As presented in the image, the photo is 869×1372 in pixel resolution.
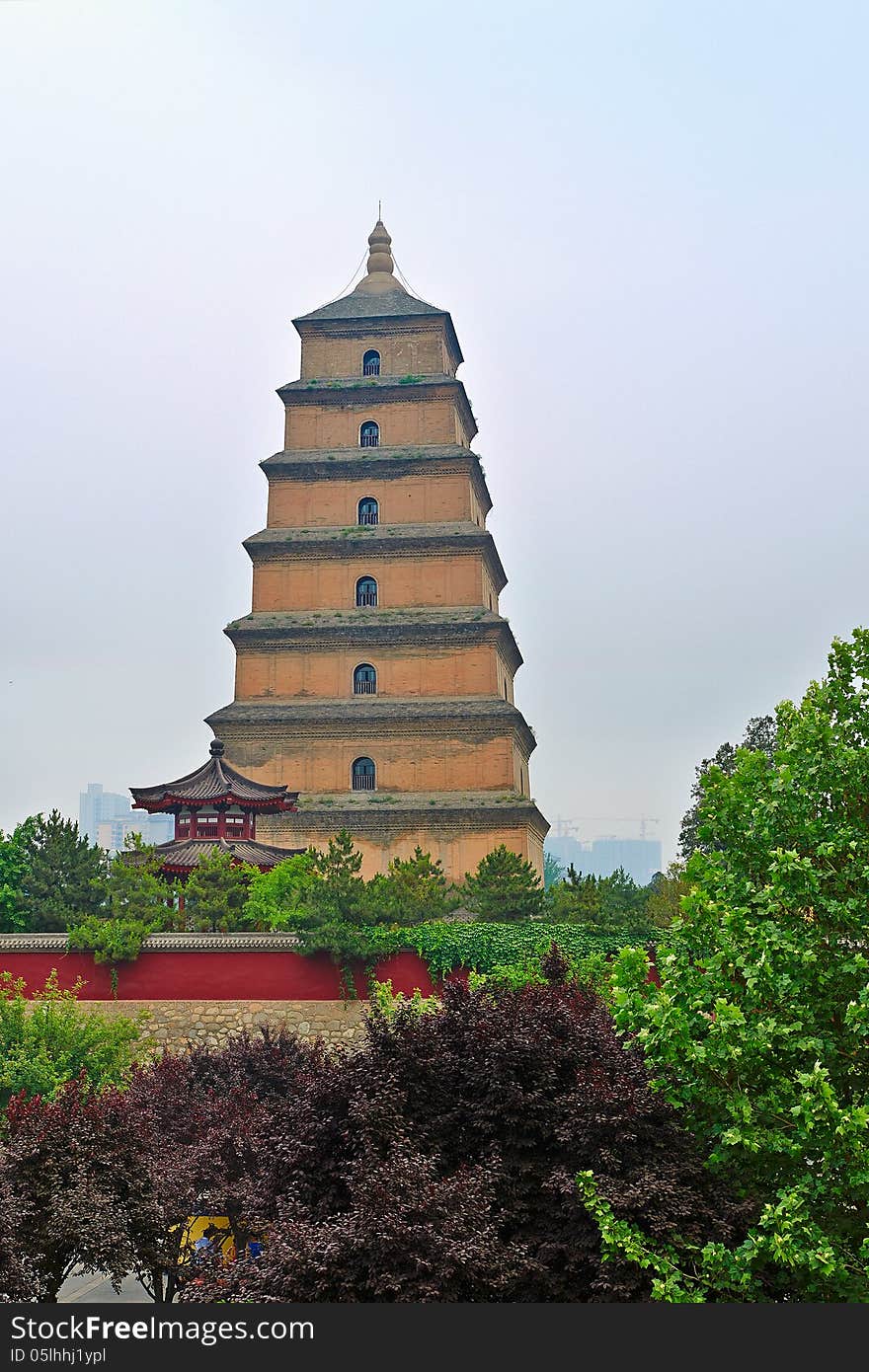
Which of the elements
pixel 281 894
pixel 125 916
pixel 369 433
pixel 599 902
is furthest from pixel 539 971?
pixel 369 433

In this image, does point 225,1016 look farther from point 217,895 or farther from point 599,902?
point 599,902

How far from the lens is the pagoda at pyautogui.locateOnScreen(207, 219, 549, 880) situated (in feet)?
101

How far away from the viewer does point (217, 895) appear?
23.2 m

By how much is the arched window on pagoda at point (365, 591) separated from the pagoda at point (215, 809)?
6.79 meters

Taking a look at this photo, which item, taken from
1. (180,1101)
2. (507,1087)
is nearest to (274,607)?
(180,1101)

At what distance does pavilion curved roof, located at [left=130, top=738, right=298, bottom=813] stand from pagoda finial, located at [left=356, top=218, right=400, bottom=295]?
50.6 feet

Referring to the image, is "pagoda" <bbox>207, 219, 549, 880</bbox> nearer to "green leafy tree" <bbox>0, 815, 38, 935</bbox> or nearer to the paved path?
"green leafy tree" <bbox>0, 815, 38, 935</bbox>

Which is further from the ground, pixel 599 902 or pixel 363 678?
pixel 363 678

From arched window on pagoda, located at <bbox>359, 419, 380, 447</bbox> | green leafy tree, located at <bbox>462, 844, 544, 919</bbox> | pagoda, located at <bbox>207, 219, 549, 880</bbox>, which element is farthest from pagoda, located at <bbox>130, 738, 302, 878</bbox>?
arched window on pagoda, located at <bbox>359, 419, 380, 447</bbox>

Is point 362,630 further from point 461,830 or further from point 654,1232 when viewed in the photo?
point 654,1232

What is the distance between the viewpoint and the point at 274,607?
108ft

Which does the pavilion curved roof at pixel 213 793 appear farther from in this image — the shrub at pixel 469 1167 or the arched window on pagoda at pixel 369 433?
the shrub at pixel 469 1167

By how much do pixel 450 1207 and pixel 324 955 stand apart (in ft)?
44.8

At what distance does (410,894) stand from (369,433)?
1483 centimetres
